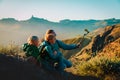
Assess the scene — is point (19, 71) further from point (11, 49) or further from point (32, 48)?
point (11, 49)

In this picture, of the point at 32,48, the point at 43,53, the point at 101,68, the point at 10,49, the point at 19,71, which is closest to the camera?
the point at 19,71

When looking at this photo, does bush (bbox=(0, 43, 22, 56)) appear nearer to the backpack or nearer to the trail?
the backpack

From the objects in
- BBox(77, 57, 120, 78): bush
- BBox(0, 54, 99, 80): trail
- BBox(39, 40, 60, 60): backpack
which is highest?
BBox(39, 40, 60, 60): backpack

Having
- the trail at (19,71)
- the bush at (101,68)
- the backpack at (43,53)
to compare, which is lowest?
the bush at (101,68)

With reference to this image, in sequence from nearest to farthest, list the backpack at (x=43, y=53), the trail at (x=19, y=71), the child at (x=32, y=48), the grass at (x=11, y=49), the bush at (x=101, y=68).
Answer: the trail at (x=19, y=71)
the child at (x=32, y=48)
the backpack at (x=43, y=53)
the grass at (x=11, y=49)
the bush at (x=101, y=68)

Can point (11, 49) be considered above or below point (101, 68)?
above

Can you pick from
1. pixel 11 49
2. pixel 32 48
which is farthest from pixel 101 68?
pixel 32 48

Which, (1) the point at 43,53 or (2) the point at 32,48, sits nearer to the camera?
(2) the point at 32,48

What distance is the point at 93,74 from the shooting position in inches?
633

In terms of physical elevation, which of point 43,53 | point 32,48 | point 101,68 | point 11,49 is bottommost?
point 101,68

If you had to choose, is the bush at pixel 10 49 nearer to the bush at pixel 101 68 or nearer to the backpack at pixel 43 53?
the backpack at pixel 43 53

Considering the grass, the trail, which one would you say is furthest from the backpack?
the grass

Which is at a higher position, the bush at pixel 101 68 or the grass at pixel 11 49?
the grass at pixel 11 49

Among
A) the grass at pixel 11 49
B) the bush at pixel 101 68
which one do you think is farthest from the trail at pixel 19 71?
the bush at pixel 101 68
